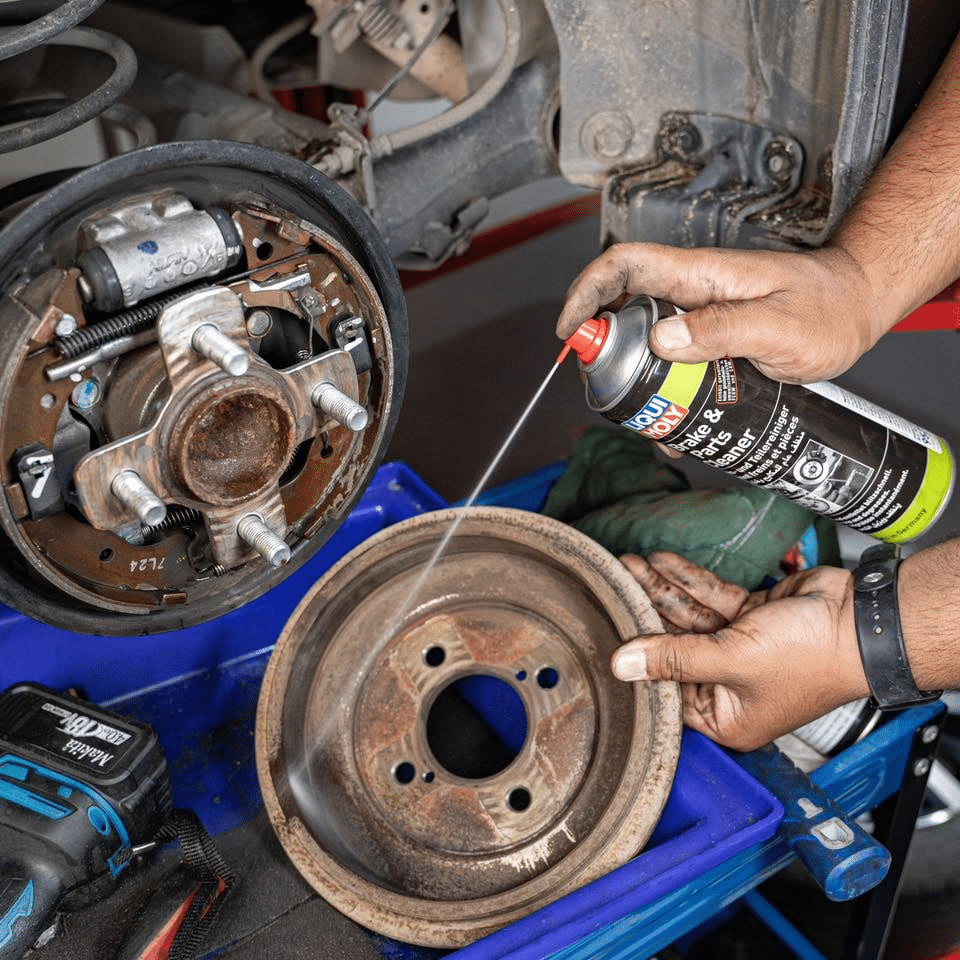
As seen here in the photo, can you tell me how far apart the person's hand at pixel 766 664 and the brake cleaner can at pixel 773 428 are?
0.30 ft

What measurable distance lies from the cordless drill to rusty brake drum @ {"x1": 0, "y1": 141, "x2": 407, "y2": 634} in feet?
0.40

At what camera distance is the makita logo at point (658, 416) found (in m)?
0.89

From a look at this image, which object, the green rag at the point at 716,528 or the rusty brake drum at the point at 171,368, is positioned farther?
the green rag at the point at 716,528

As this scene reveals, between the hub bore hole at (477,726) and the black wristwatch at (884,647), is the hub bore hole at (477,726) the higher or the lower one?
the lower one

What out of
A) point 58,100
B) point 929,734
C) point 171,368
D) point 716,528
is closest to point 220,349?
point 171,368

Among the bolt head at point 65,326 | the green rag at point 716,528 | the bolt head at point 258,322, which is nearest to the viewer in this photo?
the bolt head at point 65,326

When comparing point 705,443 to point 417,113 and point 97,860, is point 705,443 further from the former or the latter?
point 417,113

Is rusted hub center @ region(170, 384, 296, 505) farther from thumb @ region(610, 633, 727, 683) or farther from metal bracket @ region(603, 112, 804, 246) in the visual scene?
metal bracket @ region(603, 112, 804, 246)

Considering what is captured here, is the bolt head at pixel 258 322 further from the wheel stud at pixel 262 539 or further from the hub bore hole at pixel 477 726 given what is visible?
the hub bore hole at pixel 477 726

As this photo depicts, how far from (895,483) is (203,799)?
0.77 m

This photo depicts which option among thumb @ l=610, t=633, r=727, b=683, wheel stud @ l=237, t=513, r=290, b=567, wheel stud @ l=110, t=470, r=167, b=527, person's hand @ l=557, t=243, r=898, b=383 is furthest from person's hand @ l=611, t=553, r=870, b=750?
wheel stud @ l=110, t=470, r=167, b=527

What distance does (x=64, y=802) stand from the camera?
0.88 metres

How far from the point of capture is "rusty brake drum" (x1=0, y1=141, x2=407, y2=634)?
0.73 meters

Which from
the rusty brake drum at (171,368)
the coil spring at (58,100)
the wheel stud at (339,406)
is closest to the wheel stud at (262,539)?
the rusty brake drum at (171,368)
